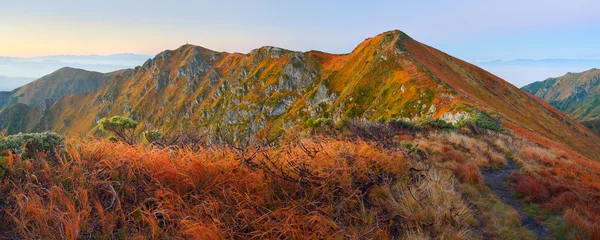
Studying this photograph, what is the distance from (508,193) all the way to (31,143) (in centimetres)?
1048

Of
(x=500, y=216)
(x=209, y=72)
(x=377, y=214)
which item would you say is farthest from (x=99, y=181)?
(x=209, y=72)

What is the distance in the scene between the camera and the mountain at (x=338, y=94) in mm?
41625

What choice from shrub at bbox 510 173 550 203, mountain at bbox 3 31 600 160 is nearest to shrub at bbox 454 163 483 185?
shrub at bbox 510 173 550 203

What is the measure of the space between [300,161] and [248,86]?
134 metres

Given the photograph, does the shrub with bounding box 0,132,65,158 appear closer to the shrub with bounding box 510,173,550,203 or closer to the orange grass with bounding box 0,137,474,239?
the orange grass with bounding box 0,137,474,239

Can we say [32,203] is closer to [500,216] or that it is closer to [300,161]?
[300,161]

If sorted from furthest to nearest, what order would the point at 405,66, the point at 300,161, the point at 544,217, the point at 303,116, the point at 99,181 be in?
the point at 303,116, the point at 405,66, the point at 544,217, the point at 300,161, the point at 99,181

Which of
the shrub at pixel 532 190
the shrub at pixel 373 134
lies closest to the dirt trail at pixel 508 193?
the shrub at pixel 532 190

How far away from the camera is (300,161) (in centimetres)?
510

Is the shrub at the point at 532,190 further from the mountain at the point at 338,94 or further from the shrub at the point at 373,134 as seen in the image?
the mountain at the point at 338,94

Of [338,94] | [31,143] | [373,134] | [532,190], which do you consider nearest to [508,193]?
[532,190]

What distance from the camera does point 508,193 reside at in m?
7.21

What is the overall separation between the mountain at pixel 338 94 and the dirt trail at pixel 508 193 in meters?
5.52

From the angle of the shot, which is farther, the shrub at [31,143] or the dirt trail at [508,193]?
the dirt trail at [508,193]
